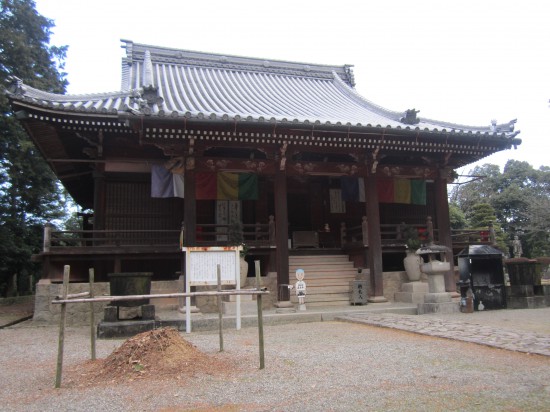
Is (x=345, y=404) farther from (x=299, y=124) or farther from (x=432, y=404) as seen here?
(x=299, y=124)

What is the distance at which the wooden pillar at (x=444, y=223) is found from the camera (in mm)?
12328

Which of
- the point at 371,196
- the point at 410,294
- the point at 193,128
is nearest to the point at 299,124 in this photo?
the point at 193,128

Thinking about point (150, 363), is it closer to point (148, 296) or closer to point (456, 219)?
point (148, 296)

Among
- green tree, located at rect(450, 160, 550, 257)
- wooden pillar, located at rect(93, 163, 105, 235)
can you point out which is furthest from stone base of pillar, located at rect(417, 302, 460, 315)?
green tree, located at rect(450, 160, 550, 257)

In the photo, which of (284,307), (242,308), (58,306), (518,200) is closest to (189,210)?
(242,308)

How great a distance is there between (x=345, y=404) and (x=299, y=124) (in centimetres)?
770

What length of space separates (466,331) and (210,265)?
4733 mm

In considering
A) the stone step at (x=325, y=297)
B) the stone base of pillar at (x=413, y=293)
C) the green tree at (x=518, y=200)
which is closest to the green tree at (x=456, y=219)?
the green tree at (x=518, y=200)

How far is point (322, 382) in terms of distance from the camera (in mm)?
4496

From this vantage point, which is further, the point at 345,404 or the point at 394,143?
the point at 394,143

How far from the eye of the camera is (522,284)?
11.4 meters

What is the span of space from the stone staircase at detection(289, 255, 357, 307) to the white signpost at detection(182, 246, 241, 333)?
3.76m

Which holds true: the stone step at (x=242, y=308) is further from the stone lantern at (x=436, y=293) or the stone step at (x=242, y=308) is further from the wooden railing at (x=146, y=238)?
the stone lantern at (x=436, y=293)

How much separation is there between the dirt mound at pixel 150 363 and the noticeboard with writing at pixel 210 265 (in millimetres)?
2580
